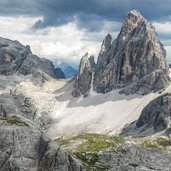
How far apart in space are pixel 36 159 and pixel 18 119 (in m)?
14.1

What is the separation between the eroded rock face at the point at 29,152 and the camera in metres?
99.7

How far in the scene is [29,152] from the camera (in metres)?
101

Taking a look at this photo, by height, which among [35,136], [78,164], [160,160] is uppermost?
[35,136]

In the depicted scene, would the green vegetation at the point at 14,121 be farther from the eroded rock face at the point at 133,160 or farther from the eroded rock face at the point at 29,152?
the eroded rock face at the point at 133,160

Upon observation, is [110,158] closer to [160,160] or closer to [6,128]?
[160,160]

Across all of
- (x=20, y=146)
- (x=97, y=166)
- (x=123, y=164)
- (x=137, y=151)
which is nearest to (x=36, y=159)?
(x=20, y=146)

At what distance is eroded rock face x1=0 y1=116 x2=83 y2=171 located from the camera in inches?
3925

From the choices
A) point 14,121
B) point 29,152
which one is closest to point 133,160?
point 14,121

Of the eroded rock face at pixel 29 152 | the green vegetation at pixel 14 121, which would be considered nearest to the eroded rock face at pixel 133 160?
the eroded rock face at pixel 29 152

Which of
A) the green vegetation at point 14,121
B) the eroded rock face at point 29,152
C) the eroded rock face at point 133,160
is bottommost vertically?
the eroded rock face at point 133,160

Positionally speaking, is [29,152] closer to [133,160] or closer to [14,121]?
[14,121]

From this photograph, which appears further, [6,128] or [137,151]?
[137,151]

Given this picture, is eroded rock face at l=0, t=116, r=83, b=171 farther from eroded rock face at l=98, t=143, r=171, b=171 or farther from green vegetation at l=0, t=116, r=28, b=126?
eroded rock face at l=98, t=143, r=171, b=171

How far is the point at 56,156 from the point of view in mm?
103062
